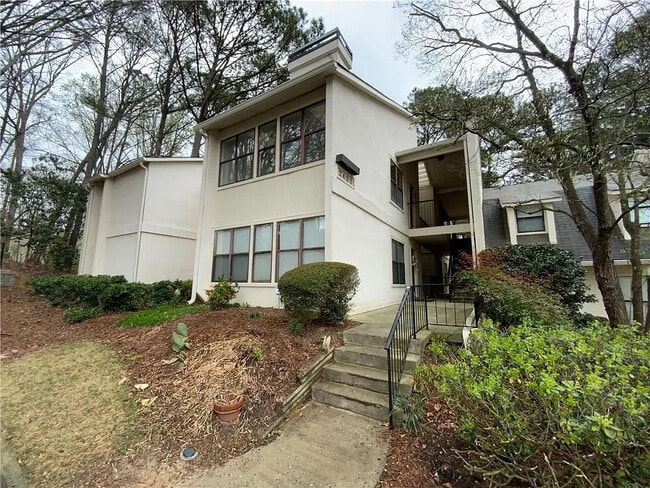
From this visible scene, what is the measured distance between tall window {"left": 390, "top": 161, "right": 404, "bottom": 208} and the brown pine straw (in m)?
7.91

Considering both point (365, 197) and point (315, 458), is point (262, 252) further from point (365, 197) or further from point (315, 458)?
point (315, 458)

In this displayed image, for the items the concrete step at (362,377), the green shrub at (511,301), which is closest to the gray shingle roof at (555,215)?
the green shrub at (511,301)

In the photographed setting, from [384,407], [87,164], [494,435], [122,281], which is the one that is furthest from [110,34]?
[87,164]

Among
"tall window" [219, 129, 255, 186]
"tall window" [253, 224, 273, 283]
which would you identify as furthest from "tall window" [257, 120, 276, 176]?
"tall window" [253, 224, 273, 283]

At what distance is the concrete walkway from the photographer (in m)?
2.76

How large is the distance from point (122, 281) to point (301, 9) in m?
14.4

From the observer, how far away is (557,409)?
2125mm

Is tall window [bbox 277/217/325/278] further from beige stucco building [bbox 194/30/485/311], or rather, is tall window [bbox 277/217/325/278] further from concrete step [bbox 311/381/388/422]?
concrete step [bbox 311/381/388/422]

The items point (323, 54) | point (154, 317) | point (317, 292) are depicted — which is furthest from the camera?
point (323, 54)

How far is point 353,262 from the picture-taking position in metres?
7.67

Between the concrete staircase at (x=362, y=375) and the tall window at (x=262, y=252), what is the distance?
3810 mm

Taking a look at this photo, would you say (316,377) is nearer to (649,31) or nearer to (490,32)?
(649,31)

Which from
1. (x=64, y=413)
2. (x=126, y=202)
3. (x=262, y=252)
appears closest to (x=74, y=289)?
(x=126, y=202)

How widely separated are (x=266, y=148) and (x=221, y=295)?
462 centimetres
